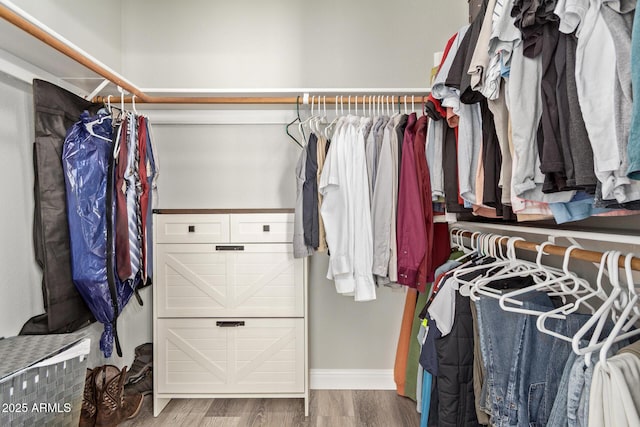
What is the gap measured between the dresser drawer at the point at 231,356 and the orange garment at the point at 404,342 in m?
0.62

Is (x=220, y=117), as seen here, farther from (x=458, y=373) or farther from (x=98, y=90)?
(x=458, y=373)

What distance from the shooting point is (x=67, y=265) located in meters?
1.82

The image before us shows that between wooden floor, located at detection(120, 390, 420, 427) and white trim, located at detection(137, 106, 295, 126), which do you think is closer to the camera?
wooden floor, located at detection(120, 390, 420, 427)

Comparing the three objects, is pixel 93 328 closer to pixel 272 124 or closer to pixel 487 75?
pixel 272 124

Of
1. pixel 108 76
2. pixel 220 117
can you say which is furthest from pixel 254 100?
pixel 108 76

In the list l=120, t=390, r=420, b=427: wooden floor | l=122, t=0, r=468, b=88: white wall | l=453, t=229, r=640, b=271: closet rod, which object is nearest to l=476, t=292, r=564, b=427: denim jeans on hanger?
l=453, t=229, r=640, b=271: closet rod

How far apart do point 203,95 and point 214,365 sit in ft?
5.07

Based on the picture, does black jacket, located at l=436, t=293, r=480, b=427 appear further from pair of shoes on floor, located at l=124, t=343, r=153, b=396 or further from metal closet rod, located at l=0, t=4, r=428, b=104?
pair of shoes on floor, located at l=124, t=343, r=153, b=396

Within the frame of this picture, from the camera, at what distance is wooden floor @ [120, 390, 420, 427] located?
214 cm

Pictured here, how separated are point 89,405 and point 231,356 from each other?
713 mm

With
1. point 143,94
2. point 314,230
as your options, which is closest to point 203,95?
point 143,94

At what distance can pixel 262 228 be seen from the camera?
2225mm

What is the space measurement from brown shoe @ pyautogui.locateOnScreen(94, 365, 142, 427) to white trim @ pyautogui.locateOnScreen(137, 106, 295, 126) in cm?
151

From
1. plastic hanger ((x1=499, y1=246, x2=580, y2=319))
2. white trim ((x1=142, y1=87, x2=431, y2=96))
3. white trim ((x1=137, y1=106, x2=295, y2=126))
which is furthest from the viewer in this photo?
white trim ((x1=137, y1=106, x2=295, y2=126))
